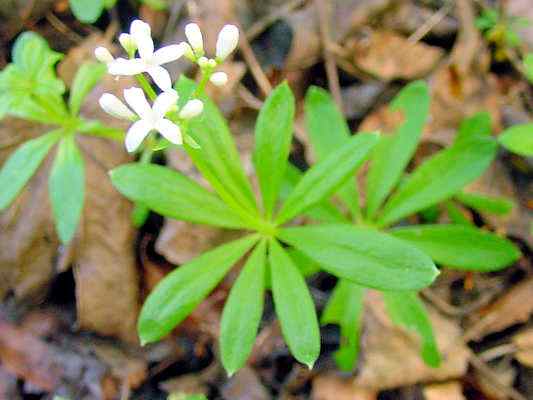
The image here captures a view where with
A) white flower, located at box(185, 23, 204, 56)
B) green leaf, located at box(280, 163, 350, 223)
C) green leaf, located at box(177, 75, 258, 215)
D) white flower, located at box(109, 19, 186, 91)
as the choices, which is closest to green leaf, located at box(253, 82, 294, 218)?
green leaf, located at box(177, 75, 258, 215)

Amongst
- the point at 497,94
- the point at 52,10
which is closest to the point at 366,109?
the point at 497,94

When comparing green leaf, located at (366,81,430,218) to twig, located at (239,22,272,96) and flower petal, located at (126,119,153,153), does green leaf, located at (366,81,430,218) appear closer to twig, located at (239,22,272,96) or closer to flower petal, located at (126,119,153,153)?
twig, located at (239,22,272,96)

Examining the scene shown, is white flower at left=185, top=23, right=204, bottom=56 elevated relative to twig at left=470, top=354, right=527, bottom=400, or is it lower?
elevated

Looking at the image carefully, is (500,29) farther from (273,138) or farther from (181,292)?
(181,292)

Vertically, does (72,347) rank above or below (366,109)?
below

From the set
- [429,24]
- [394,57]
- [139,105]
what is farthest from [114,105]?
[429,24]

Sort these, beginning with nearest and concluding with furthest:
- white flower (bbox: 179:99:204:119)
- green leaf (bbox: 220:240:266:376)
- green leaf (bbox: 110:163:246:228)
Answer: white flower (bbox: 179:99:204:119) → green leaf (bbox: 220:240:266:376) → green leaf (bbox: 110:163:246:228)

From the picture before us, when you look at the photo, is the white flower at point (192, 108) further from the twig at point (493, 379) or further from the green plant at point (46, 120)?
the twig at point (493, 379)

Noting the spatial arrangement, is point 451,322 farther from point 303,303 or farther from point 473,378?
point 303,303
